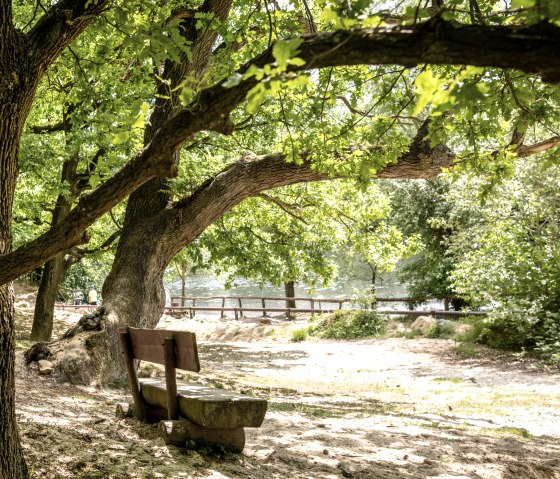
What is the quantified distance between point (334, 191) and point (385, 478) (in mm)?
9657

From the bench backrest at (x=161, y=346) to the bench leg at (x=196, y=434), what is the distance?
464 mm

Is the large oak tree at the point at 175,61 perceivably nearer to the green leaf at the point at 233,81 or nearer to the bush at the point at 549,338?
the green leaf at the point at 233,81

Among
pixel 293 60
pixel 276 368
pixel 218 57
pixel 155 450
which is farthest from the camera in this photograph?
pixel 276 368

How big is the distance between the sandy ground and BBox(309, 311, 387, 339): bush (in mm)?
6199

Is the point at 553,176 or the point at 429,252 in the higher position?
the point at 553,176

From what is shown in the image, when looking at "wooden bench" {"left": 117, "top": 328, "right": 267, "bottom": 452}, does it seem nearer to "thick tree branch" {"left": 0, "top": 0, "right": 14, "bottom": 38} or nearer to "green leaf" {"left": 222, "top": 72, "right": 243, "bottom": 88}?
"thick tree branch" {"left": 0, "top": 0, "right": 14, "bottom": 38}

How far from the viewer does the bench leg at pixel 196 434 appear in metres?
4.80

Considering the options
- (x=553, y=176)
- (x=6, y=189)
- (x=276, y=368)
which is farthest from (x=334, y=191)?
(x=6, y=189)

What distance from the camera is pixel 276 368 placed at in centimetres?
1516

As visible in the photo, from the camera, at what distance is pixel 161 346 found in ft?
17.1

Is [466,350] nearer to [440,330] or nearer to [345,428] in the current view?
[440,330]

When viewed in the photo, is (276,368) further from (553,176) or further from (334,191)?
(553,176)

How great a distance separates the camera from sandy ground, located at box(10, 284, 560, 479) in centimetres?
456

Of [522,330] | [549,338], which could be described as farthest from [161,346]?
[522,330]
